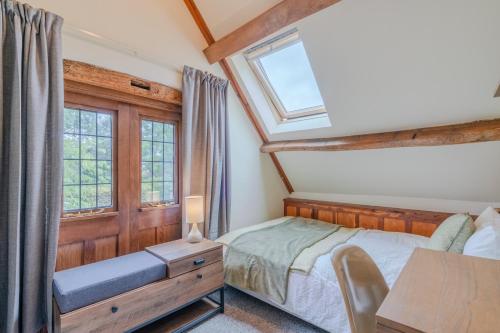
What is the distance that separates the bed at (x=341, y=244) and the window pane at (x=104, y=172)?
4.19 ft

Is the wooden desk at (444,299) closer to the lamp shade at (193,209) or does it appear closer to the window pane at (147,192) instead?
the lamp shade at (193,209)

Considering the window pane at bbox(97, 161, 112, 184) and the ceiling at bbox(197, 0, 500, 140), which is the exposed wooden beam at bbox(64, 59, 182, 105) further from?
the ceiling at bbox(197, 0, 500, 140)

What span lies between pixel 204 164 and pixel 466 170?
261 centimetres

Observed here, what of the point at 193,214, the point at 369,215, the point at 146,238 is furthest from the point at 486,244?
the point at 146,238

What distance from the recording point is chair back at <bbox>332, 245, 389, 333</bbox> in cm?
102

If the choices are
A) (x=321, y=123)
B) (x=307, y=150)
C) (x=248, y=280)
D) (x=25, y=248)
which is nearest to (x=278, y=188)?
(x=307, y=150)

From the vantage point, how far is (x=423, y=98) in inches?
83.4

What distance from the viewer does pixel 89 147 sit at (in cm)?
199

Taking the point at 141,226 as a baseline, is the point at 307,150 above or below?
above

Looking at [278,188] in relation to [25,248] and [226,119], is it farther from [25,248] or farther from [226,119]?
[25,248]

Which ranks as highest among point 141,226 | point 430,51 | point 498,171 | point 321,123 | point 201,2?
point 201,2

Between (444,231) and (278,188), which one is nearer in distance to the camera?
(444,231)

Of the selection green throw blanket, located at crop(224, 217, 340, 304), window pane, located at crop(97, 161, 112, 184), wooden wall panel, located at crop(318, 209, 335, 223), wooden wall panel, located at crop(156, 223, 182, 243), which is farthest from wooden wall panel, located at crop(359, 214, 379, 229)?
window pane, located at crop(97, 161, 112, 184)

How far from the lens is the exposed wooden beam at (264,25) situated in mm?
1846
